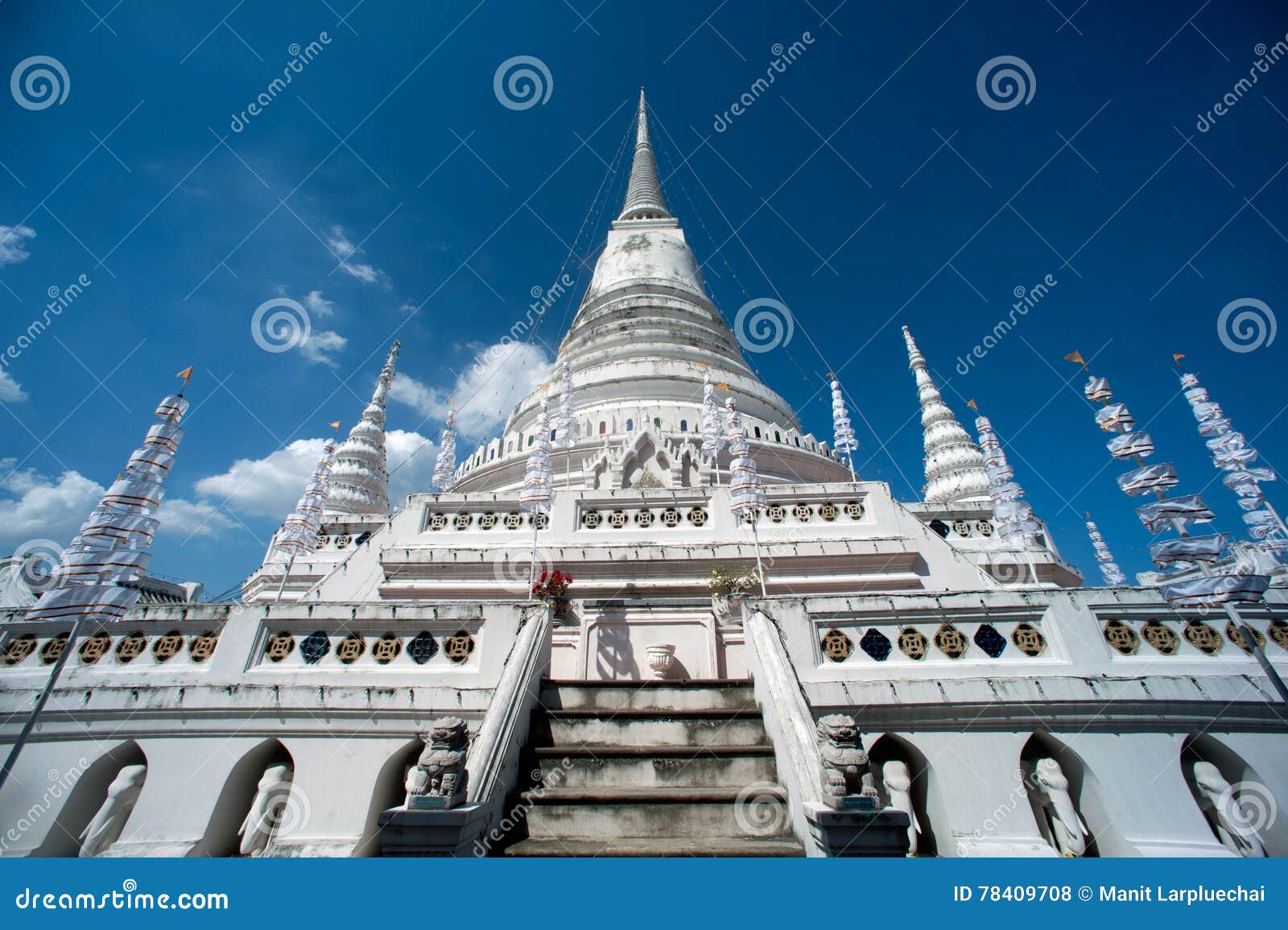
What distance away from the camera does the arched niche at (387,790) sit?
513 cm

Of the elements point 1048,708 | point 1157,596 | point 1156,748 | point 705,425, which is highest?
point 705,425

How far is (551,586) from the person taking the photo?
10305 mm

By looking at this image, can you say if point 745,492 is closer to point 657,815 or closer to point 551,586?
point 551,586

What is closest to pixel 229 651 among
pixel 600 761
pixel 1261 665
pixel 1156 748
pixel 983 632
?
pixel 600 761

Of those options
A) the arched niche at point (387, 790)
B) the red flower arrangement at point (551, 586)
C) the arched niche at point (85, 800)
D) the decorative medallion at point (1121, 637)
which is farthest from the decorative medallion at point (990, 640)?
the arched niche at point (85, 800)

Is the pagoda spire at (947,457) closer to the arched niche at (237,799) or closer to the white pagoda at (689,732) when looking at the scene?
the white pagoda at (689,732)

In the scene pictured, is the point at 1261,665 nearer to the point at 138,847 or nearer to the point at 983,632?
the point at 983,632

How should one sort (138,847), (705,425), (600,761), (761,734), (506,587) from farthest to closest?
(705,425)
(506,587)
(761,734)
(600,761)
(138,847)

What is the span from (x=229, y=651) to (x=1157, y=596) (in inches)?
409

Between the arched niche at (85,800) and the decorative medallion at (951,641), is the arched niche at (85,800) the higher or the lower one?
the lower one

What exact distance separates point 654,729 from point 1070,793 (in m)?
4.03

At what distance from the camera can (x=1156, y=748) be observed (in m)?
5.31

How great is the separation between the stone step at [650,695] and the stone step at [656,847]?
1.53 metres

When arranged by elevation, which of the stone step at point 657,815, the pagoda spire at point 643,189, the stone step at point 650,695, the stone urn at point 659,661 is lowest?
the stone step at point 657,815
